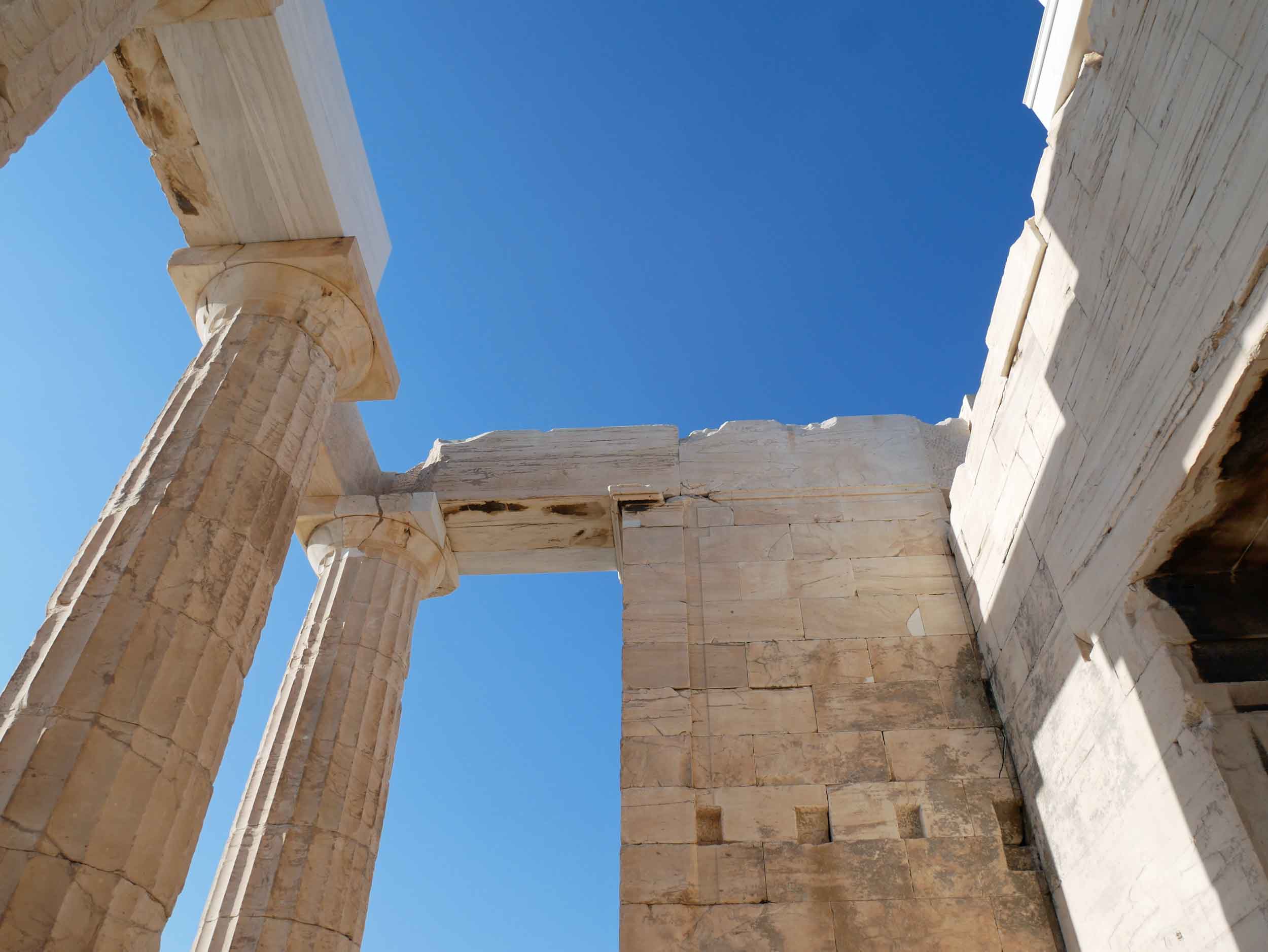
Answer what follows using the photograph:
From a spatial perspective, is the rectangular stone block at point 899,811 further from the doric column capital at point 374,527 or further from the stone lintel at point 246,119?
the stone lintel at point 246,119

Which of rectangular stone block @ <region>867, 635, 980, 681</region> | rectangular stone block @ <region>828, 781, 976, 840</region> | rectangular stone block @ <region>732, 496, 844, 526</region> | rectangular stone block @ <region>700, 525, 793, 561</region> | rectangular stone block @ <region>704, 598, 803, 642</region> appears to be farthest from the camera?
rectangular stone block @ <region>732, 496, 844, 526</region>

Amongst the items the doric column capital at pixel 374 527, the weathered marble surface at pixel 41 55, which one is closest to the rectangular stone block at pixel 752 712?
the doric column capital at pixel 374 527

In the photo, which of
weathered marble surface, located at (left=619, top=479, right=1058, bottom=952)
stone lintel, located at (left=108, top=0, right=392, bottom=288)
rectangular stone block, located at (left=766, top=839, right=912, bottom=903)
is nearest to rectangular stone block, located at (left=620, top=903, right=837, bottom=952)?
weathered marble surface, located at (left=619, top=479, right=1058, bottom=952)

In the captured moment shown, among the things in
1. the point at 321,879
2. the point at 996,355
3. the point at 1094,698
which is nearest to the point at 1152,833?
the point at 1094,698

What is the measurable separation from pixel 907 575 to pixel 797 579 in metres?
1.14

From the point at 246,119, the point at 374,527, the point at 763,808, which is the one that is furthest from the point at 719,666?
the point at 246,119

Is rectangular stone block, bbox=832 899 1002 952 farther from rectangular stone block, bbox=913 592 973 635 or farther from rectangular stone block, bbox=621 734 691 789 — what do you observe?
rectangular stone block, bbox=913 592 973 635

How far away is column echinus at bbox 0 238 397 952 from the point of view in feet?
14.6

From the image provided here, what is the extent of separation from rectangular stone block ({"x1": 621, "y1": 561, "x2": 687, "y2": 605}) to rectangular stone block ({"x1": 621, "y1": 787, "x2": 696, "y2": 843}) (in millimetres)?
2051

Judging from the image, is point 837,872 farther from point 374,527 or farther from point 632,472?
point 374,527

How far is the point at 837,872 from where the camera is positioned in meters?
7.43

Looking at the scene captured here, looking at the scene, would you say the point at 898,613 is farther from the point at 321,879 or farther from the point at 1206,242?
the point at 321,879

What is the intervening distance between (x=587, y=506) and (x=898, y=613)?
3787 millimetres

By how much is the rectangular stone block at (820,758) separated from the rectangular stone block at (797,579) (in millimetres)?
1586
